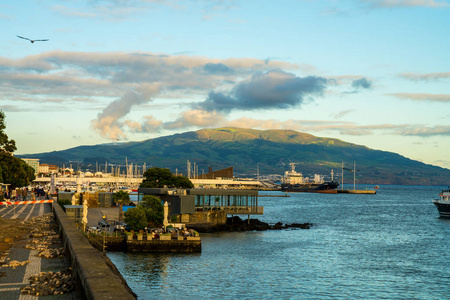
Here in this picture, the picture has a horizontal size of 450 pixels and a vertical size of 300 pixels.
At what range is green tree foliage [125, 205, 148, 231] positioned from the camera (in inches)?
2387

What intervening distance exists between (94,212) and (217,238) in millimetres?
24310

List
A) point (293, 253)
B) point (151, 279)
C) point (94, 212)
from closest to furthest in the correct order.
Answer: point (151, 279)
point (293, 253)
point (94, 212)

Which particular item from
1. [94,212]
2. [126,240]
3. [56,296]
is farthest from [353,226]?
[56,296]

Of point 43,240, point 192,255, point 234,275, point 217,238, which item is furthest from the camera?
point 217,238

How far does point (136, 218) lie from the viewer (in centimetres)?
6088

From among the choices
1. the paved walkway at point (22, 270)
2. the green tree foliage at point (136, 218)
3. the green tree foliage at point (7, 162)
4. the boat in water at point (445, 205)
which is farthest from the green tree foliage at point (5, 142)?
the boat in water at point (445, 205)

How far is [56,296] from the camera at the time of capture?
15.5 meters

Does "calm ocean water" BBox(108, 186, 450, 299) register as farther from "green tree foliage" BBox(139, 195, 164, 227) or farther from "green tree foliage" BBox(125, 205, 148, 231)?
"green tree foliage" BBox(125, 205, 148, 231)

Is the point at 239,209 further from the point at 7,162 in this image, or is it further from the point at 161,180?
the point at 161,180

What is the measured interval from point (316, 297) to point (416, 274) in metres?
16.0

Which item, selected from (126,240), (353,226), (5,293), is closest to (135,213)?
(126,240)

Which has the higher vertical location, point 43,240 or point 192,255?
point 43,240

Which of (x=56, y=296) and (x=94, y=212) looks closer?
(x=56, y=296)

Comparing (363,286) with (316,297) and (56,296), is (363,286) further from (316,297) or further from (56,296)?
(56,296)
